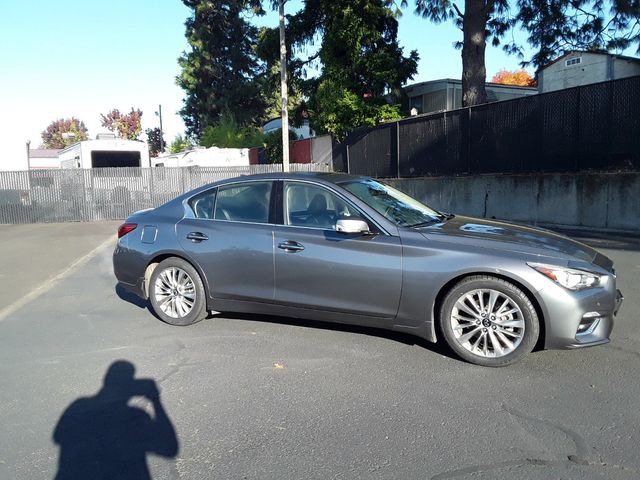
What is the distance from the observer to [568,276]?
13.0ft

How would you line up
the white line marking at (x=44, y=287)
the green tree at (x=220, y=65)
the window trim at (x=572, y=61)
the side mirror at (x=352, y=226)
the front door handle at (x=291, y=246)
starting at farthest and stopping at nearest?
the green tree at (x=220, y=65), the window trim at (x=572, y=61), the white line marking at (x=44, y=287), the front door handle at (x=291, y=246), the side mirror at (x=352, y=226)

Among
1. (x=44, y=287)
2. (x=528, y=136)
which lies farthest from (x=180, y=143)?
(x=44, y=287)

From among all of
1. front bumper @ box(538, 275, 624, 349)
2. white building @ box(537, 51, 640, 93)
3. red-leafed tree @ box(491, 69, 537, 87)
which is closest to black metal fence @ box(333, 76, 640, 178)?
front bumper @ box(538, 275, 624, 349)

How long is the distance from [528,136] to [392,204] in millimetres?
9510

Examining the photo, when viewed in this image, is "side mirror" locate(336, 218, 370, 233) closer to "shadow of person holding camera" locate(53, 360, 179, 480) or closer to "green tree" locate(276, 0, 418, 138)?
"shadow of person holding camera" locate(53, 360, 179, 480)

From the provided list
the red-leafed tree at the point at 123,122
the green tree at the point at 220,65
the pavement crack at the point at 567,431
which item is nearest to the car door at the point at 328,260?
the pavement crack at the point at 567,431

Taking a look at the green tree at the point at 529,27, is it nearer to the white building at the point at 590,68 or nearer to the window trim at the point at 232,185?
the white building at the point at 590,68

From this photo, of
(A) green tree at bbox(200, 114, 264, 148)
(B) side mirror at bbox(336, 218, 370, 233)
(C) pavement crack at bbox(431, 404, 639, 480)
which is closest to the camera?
(C) pavement crack at bbox(431, 404, 639, 480)

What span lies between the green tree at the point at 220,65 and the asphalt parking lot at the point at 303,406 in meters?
38.4

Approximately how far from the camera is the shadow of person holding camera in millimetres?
2967

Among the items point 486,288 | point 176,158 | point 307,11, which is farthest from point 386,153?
point 486,288

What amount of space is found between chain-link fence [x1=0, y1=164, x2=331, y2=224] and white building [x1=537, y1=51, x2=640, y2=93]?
15797 mm

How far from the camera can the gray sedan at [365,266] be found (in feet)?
13.2

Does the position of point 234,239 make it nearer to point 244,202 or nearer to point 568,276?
point 244,202
